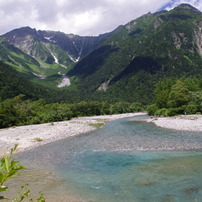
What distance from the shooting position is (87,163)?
2333 centimetres

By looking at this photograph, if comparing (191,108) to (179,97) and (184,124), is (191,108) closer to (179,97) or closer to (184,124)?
(179,97)

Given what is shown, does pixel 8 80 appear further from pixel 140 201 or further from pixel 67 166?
pixel 140 201

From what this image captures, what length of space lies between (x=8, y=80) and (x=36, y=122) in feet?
357

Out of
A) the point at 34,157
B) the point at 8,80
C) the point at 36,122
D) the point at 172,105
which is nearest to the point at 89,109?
the point at 36,122

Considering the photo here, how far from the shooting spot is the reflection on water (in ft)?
47.5

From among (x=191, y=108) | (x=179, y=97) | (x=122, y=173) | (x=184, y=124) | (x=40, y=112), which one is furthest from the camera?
(x=40, y=112)

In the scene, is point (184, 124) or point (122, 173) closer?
point (122, 173)

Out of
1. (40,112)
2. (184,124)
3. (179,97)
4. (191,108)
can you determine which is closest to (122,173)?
(184,124)

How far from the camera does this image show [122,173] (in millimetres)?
19078

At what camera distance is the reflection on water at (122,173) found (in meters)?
14.5

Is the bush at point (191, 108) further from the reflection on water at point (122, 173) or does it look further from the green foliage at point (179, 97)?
the reflection on water at point (122, 173)

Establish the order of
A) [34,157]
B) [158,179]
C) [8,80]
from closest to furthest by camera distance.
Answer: [158,179], [34,157], [8,80]

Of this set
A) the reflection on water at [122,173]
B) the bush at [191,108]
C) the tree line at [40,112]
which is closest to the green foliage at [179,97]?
the bush at [191,108]

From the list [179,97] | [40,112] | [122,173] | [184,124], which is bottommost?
[122,173]
